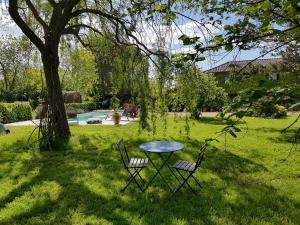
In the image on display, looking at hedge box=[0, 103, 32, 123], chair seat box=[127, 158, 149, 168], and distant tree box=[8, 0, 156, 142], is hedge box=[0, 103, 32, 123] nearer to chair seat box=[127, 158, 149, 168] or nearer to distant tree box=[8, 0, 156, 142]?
distant tree box=[8, 0, 156, 142]

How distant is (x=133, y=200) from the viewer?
535cm

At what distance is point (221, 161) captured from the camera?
26.1ft

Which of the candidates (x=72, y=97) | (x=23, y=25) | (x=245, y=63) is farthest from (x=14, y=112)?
(x=245, y=63)

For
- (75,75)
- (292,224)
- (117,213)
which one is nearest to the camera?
(292,224)

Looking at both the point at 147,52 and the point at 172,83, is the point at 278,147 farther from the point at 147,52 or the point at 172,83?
the point at 147,52

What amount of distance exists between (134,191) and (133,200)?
0.43m

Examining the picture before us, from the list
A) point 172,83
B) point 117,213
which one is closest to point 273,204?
point 117,213

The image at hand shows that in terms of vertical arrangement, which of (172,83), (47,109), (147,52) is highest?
(147,52)

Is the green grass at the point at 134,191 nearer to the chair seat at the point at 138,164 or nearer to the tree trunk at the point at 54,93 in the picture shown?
the chair seat at the point at 138,164

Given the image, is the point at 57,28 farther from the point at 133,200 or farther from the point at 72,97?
the point at 72,97

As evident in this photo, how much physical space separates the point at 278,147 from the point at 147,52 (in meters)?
5.10

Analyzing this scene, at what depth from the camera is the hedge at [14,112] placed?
64.9 ft

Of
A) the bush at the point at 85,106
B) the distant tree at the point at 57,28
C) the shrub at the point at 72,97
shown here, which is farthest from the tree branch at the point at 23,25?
the shrub at the point at 72,97

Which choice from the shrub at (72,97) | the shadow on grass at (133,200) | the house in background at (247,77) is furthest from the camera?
the shrub at (72,97)
